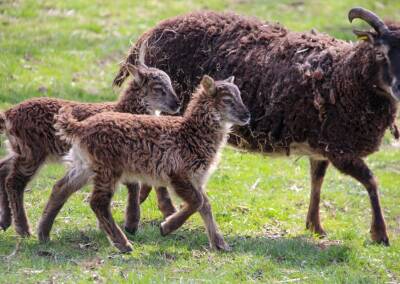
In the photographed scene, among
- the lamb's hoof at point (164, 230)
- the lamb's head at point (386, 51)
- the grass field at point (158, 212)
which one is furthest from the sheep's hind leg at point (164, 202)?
the lamb's head at point (386, 51)

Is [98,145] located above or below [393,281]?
above

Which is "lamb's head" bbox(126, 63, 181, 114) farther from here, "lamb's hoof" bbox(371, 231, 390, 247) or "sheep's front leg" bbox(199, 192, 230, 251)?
"lamb's hoof" bbox(371, 231, 390, 247)

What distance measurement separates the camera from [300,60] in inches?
422

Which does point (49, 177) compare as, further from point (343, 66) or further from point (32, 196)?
point (343, 66)

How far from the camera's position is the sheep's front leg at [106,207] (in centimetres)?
885

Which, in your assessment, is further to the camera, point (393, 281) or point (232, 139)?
point (232, 139)

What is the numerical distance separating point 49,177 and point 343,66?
13.5 feet

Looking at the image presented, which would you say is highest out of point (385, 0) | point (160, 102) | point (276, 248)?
point (160, 102)

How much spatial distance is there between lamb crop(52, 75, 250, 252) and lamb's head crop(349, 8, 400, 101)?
6.51ft

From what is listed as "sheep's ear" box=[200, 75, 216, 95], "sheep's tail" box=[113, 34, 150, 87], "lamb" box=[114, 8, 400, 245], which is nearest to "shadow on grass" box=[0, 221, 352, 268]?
"lamb" box=[114, 8, 400, 245]

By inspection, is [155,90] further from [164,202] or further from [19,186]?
[19,186]

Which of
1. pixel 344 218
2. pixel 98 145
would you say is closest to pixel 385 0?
pixel 344 218

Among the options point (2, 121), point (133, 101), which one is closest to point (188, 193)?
point (133, 101)

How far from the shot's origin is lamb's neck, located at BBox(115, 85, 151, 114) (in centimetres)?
1030
